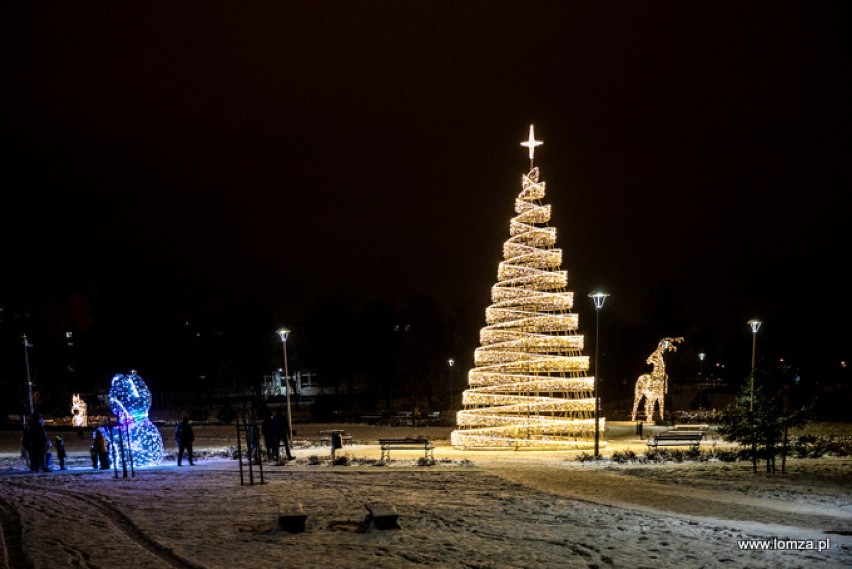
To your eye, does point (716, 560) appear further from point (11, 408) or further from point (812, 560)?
point (11, 408)

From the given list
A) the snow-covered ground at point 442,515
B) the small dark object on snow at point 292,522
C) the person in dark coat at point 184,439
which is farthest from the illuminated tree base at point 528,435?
the small dark object on snow at point 292,522

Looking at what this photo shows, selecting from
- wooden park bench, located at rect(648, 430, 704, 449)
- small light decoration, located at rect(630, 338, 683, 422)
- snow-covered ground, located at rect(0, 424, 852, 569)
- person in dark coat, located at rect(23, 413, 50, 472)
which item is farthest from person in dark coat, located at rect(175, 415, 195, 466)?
small light decoration, located at rect(630, 338, 683, 422)

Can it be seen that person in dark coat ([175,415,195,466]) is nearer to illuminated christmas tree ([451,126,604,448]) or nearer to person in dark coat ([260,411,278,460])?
person in dark coat ([260,411,278,460])

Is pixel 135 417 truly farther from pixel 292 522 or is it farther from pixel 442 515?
pixel 442 515

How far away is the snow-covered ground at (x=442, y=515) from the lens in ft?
27.8

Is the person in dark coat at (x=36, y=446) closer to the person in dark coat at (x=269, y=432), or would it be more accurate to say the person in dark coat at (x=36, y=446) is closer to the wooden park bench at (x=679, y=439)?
the person in dark coat at (x=269, y=432)

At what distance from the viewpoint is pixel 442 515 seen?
10906mm

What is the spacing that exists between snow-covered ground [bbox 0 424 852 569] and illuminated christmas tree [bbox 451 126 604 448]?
5.58m

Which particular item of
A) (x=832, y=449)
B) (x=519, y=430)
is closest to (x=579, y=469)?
(x=519, y=430)

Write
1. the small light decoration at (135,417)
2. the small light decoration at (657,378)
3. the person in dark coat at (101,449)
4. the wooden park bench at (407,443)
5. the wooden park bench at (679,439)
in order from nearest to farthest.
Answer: the person in dark coat at (101,449) → the small light decoration at (135,417) → the wooden park bench at (407,443) → the wooden park bench at (679,439) → the small light decoration at (657,378)

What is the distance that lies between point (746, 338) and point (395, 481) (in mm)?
85854

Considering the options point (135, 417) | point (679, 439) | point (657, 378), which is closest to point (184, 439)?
point (135, 417)

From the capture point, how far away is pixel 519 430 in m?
24.4

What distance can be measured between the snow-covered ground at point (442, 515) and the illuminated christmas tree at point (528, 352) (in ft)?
18.3
